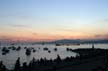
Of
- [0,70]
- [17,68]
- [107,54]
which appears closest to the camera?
[0,70]

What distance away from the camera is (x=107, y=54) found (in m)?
25.3

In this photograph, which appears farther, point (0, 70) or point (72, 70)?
point (72, 70)

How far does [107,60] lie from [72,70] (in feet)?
22.2

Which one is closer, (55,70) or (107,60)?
(107,60)

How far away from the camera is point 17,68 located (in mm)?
35938

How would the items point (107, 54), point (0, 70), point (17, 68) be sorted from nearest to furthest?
point (0, 70) → point (107, 54) → point (17, 68)

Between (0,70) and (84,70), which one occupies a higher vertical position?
(0,70)

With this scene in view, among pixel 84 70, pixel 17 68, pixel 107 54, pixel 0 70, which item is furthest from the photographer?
pixel 17 68

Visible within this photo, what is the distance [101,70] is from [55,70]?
8593 mm

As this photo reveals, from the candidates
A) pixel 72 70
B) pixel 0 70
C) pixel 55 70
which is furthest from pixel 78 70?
pixel 0 70

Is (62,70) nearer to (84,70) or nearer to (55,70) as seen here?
(55,70)

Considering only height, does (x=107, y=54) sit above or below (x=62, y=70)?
above

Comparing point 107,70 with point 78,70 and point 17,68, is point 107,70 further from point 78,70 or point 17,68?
point 17,68

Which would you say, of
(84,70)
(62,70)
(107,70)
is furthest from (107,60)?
(62,70)
